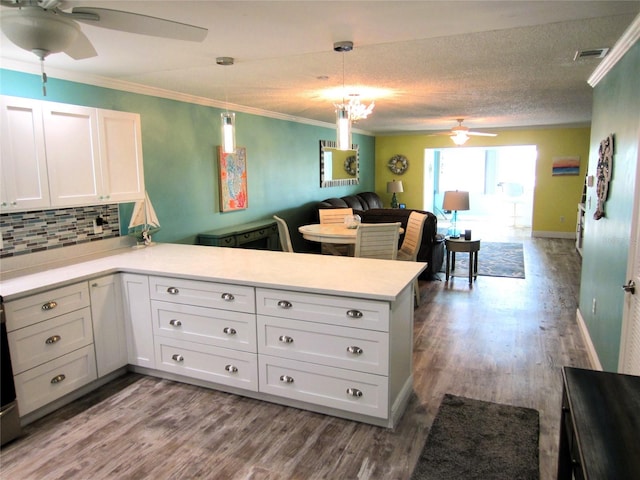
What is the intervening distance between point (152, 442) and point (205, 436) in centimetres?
29

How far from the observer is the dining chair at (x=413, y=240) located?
16.5ft

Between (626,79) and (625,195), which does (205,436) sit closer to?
(625,195)

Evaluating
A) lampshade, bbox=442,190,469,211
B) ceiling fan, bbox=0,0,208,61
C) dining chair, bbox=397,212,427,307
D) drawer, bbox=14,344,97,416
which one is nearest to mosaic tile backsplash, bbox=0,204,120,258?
drawer, bbox=14,344,97,416

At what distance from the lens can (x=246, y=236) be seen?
526cm

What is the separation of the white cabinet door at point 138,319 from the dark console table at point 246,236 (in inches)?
62.0

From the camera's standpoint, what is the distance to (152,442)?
101 inches

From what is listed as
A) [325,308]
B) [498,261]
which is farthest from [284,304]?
[498,261]

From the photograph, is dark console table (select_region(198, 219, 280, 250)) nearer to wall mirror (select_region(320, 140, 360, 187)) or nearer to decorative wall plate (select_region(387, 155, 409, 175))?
wall mirror (select_region(320, 140, 360, 187))

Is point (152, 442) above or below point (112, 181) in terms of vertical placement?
below

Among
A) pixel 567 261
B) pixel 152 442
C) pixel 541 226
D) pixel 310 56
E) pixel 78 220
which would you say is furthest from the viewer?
pixel 541 226

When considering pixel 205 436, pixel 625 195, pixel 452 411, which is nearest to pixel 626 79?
pixel 625 195

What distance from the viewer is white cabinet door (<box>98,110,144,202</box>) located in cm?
331

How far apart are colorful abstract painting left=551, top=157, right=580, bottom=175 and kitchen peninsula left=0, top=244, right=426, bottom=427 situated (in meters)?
7.74

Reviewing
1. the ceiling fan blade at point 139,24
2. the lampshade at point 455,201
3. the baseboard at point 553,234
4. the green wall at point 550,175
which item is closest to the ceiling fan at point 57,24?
the ceiling fan blade at point 139,24
